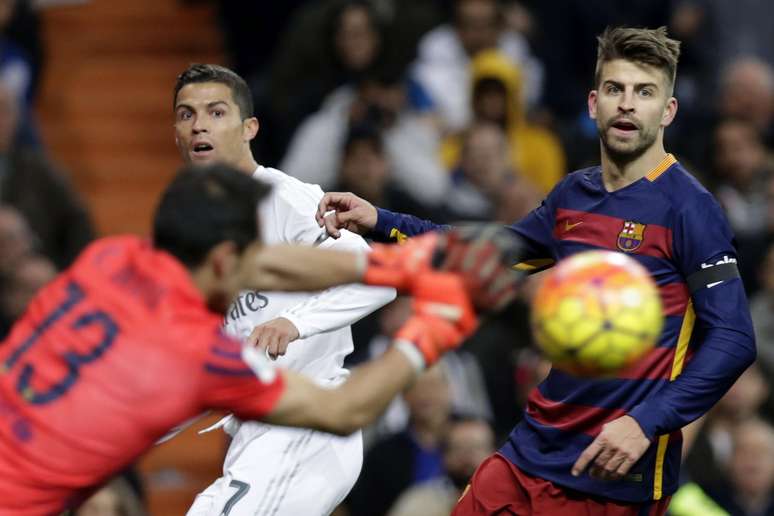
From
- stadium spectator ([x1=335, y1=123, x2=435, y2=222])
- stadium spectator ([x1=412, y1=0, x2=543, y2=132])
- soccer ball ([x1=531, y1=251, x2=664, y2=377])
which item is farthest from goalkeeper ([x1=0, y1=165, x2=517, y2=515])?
stadium spectator ([x1=412, y1=0, x2=543, y2=132])

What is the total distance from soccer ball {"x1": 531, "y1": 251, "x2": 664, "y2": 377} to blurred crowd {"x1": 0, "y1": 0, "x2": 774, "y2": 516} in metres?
3.63

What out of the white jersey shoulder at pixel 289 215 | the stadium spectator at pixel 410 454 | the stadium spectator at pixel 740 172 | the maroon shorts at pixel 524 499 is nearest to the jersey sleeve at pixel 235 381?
the maroon shorts at pixel 524 499

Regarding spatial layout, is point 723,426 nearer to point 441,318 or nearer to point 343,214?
point 343,214

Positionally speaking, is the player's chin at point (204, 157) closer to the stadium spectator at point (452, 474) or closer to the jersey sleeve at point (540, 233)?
the jersey sleeve at point (540, 233)

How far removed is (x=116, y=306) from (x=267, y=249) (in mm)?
586

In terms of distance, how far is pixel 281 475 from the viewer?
21.2 feet

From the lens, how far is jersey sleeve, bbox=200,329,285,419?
16.3 ft

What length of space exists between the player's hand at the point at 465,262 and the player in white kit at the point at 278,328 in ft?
3.51

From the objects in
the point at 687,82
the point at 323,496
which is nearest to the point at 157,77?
the point at 687,82

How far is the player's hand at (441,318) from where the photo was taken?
200 inches

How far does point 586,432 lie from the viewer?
6.12 meters

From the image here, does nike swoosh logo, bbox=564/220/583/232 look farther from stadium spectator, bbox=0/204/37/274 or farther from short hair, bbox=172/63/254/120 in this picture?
stadium spectator, bbox=0/204/37/274

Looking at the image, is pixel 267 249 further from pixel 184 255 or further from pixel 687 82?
pixel 687 82

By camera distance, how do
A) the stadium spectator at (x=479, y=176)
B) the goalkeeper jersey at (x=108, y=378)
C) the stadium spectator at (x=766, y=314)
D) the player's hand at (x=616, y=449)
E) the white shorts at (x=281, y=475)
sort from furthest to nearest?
the stadium spectator at (x=479, y=176) → the stadium spectator at (x=766, y=314) → the white shorts at (x=281, y=475) → the player's hand at (x=616, y=449) → the goalkeeper jersey at (x=108, y=378)
